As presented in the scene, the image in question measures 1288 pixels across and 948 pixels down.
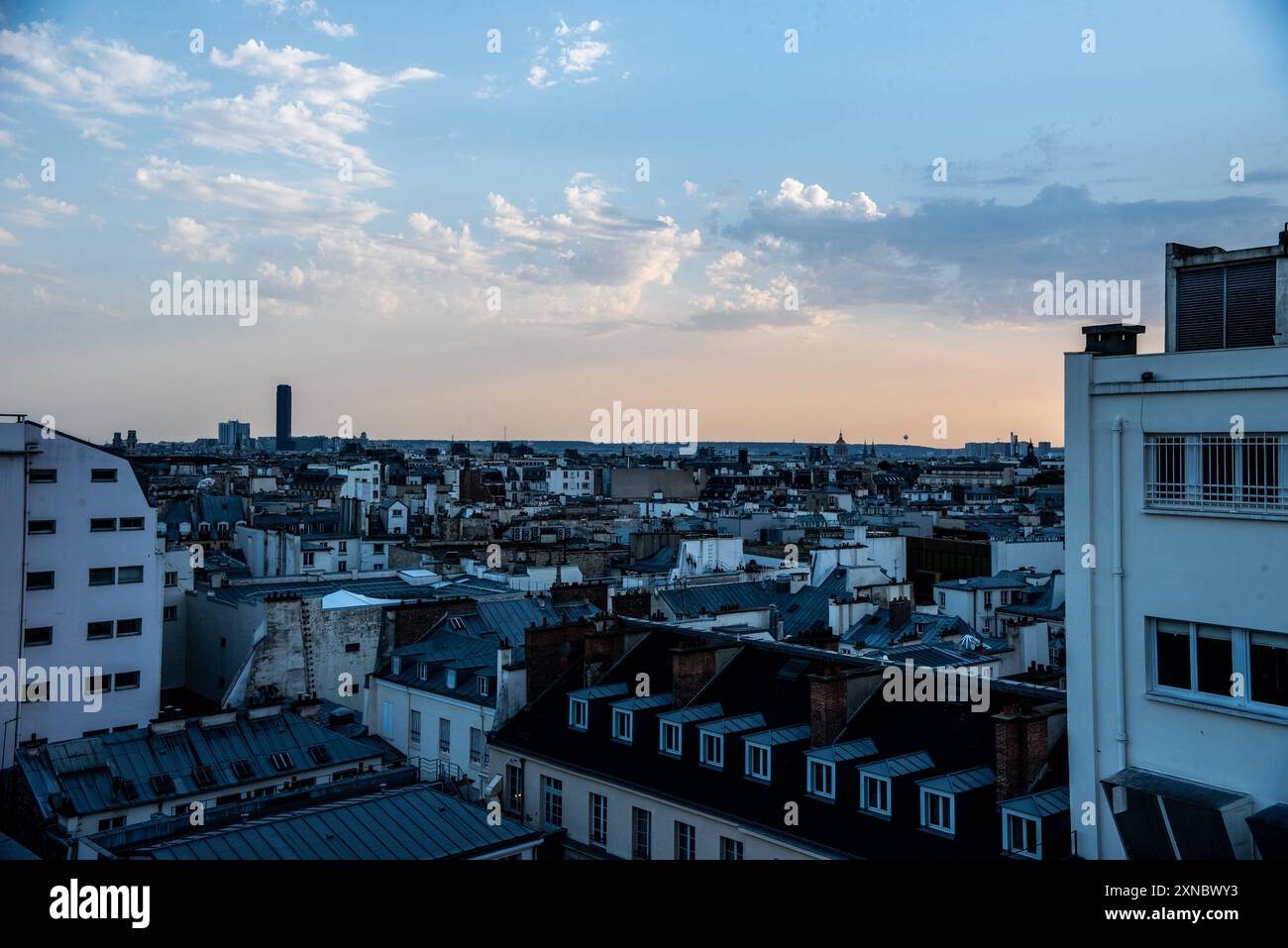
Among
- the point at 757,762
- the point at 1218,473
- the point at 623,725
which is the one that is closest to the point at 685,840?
the point at 757,762

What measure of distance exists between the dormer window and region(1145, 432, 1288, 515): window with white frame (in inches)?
286

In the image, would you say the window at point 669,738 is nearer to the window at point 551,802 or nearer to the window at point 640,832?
the window at point 640,832

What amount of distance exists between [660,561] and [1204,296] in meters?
45.4

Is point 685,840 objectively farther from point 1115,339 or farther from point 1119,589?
point 1115,339

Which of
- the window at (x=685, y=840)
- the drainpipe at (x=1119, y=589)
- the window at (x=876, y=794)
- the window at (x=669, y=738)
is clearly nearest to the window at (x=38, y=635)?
the window at (x=669, y=738)

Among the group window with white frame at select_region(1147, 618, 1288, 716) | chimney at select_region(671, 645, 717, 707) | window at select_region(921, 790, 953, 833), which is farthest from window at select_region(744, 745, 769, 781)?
window with white frame at select_region(1147, 618, 1288, 716)

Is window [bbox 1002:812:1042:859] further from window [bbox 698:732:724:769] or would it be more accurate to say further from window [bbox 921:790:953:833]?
window [bbox 698:732:724:769]

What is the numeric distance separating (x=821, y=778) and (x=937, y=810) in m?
2.43

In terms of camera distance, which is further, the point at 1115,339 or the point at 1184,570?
the point at 1115,339

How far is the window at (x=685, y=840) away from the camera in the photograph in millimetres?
19719

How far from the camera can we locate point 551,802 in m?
23.5

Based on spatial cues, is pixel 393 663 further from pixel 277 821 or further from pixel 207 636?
pixel 277 821
